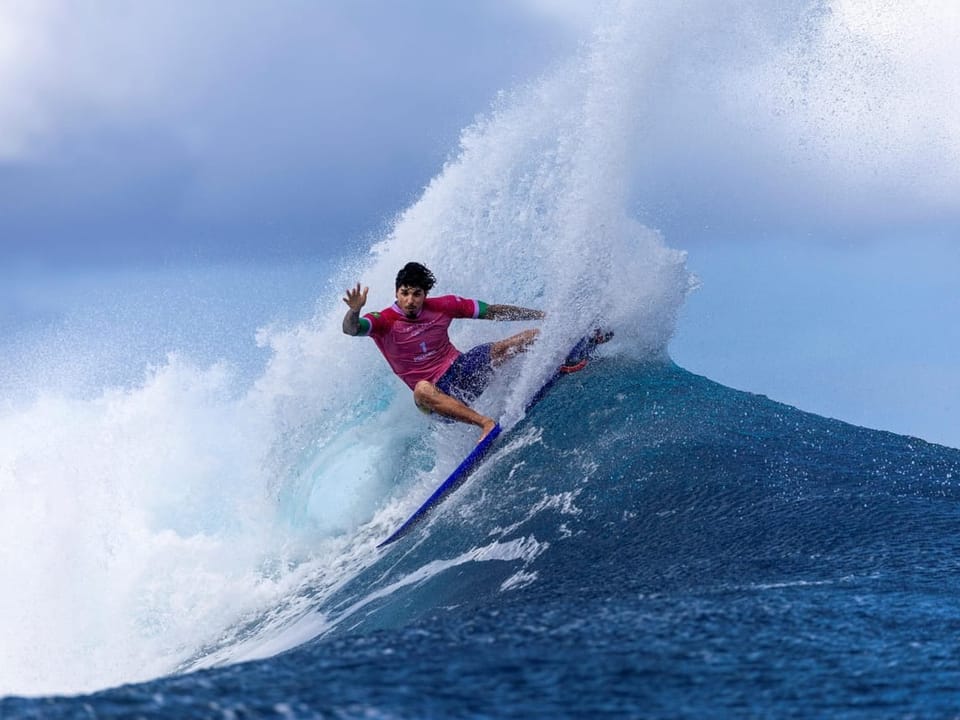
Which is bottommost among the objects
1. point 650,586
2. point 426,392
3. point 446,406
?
point 650,586

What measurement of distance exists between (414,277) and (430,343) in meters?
0.67

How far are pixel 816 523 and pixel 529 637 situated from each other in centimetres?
304

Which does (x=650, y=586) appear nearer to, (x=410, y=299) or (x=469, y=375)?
(x=410, y=299)

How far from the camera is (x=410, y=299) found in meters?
7.79

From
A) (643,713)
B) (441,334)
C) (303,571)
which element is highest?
(441,334)

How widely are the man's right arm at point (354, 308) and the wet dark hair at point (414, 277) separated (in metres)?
0.40

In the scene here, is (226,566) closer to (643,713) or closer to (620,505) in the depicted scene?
(620,505)

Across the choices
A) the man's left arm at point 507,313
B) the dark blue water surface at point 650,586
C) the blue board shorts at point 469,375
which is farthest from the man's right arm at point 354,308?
the dark blue water surface at point 650,586

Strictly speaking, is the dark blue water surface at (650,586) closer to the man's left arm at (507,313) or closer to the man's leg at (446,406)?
the man's leg at (446,406)

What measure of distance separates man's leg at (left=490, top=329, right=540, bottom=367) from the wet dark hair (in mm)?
1132

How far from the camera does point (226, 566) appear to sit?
29.1ft

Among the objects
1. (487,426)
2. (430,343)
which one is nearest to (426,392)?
(430,343)

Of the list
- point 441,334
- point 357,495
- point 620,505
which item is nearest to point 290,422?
point 357,495

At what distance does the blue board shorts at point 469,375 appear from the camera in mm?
8250
